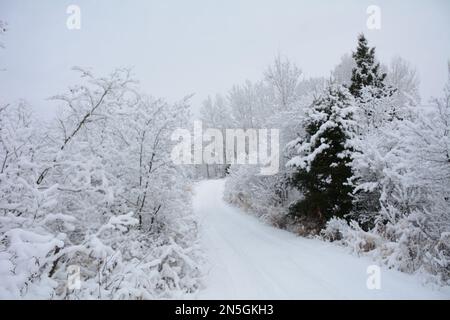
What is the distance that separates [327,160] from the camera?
9492 millimetres

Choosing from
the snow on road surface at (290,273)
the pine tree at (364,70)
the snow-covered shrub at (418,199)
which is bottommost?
the snow on road surface at (290,273)

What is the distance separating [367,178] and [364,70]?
14.0 m

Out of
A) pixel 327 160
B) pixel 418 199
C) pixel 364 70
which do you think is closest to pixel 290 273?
pixel 418 199

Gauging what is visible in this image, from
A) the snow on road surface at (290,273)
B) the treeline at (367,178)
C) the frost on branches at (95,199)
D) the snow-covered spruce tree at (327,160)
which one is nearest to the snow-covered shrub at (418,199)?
the treeline at (367,178)

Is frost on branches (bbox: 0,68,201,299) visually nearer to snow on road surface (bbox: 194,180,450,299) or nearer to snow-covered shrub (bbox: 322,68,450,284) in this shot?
snow on road surface (bbox: 194,180,450,299)

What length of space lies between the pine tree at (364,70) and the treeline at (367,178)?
0.74 meters

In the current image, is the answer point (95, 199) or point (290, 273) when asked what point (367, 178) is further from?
point (95, 199)

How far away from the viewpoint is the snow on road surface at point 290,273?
4816mm

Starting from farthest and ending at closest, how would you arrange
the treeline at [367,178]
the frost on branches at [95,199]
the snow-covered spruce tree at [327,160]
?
the snow-covered spruce tree at [327,160]
the treeline at [367,178]
the frost on branches at [95,199]

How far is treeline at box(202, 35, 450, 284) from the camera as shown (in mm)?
5648

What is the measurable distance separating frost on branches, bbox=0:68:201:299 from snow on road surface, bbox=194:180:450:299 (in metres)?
0.88

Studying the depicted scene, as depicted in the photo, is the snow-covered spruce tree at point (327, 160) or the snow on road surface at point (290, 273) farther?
the snow-covered spruce tree at point (327, 160)

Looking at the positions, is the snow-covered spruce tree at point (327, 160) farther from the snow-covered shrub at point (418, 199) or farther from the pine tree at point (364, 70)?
the pine tree at point (364, 70)

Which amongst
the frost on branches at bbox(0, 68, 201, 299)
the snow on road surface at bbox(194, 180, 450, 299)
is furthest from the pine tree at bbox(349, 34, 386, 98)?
the frost on branches at bbox(0, 68, 201, 299)
